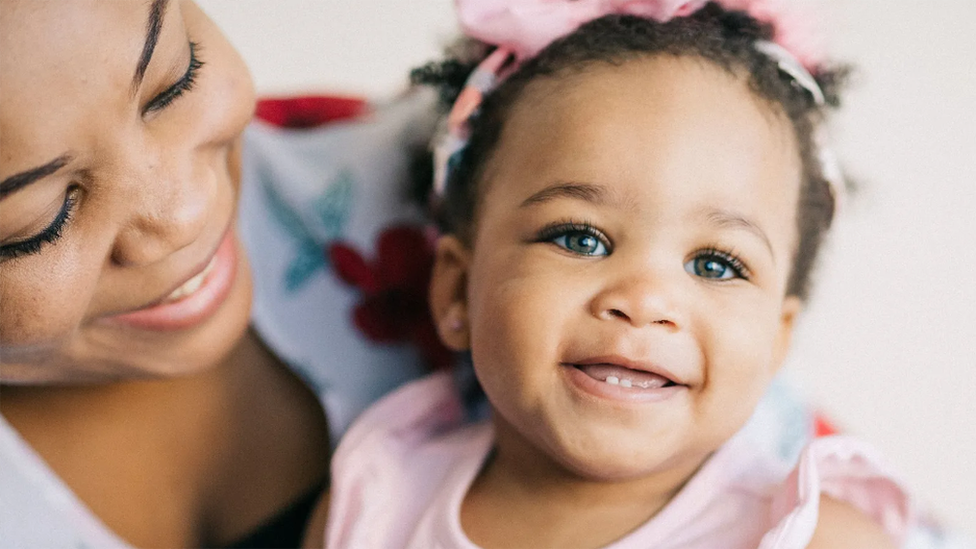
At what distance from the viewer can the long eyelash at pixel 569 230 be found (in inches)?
39.1

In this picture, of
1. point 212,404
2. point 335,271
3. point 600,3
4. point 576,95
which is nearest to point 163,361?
point 212,404

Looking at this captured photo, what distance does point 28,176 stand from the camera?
0.75m

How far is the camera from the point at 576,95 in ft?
3.43

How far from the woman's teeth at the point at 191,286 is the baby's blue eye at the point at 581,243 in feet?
1.22

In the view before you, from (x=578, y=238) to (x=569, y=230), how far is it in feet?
0.04

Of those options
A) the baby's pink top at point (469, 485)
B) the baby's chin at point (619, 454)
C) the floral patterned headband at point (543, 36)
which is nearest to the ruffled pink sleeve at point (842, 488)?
the baby's pink top at point (469, 485)

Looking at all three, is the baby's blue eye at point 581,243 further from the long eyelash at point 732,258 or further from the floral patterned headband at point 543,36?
the floral patterned headband at point 543,36

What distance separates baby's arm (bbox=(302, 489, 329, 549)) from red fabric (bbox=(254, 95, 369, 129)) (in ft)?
2.04

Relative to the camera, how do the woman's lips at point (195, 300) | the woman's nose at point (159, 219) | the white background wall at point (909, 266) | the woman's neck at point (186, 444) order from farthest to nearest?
the white background wall at point (909, 266), the woman's neck at point (186, 444), the woman's lips at point (195, 300), the woman's nose at point (159, 219)

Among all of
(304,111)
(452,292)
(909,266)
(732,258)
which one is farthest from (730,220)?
(909,266)

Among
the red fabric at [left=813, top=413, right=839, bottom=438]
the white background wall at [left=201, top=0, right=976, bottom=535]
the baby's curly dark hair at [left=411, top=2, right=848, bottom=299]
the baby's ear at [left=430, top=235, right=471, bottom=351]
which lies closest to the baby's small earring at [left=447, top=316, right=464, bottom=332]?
the baby's ear at [left=430, top=235, right=471, bottom=351]

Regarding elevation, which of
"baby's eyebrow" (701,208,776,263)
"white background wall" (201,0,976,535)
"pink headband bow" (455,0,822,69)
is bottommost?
"white background wall" (201,0,976,535)

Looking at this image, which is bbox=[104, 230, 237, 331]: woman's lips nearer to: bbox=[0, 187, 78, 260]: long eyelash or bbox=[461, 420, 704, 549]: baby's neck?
bbox=[0, 187, 78, 260]: long eyelash

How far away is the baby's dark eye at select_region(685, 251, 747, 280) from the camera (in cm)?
100
